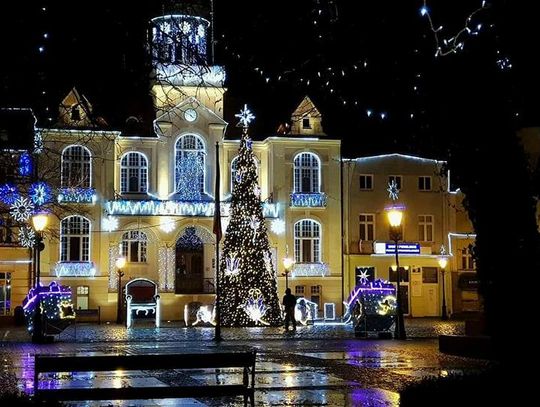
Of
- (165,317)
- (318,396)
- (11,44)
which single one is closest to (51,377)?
(318,396)

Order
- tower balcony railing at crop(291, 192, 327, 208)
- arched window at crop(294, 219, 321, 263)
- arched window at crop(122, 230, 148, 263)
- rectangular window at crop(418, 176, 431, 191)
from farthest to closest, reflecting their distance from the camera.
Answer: rectangular window at crop(418, 176, 431, 191) → arched window at crop(294, 219, 321, 263) → tower balcony railing at crop(291, 192, 327, 208) → arched window at crop(122, 230, 148, 263)

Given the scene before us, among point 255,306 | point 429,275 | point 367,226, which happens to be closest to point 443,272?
point 429,275

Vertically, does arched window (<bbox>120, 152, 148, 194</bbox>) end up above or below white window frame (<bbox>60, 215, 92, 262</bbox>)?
above

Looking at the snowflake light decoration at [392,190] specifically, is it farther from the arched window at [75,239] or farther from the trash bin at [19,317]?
the trash bin at [19,317]

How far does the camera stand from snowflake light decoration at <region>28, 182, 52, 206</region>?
4441 cm

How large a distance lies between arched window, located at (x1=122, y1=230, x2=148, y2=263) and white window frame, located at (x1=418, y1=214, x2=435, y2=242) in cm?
1672

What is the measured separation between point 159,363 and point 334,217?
4263 cm

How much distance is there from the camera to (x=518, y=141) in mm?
12562

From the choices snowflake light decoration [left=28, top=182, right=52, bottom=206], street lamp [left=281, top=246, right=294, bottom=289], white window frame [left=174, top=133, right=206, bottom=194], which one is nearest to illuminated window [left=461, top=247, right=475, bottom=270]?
street lamp [left=281, top=246, right=294, bottom=289]

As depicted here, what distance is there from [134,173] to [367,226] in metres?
14.2

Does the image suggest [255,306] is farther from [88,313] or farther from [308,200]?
[308,200]

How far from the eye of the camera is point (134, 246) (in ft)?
174

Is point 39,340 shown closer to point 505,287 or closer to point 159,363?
point 159,363

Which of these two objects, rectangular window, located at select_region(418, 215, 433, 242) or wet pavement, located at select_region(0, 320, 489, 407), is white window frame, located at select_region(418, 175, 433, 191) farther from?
wet pavement, located at select_region(0, 320, 489, 407)
